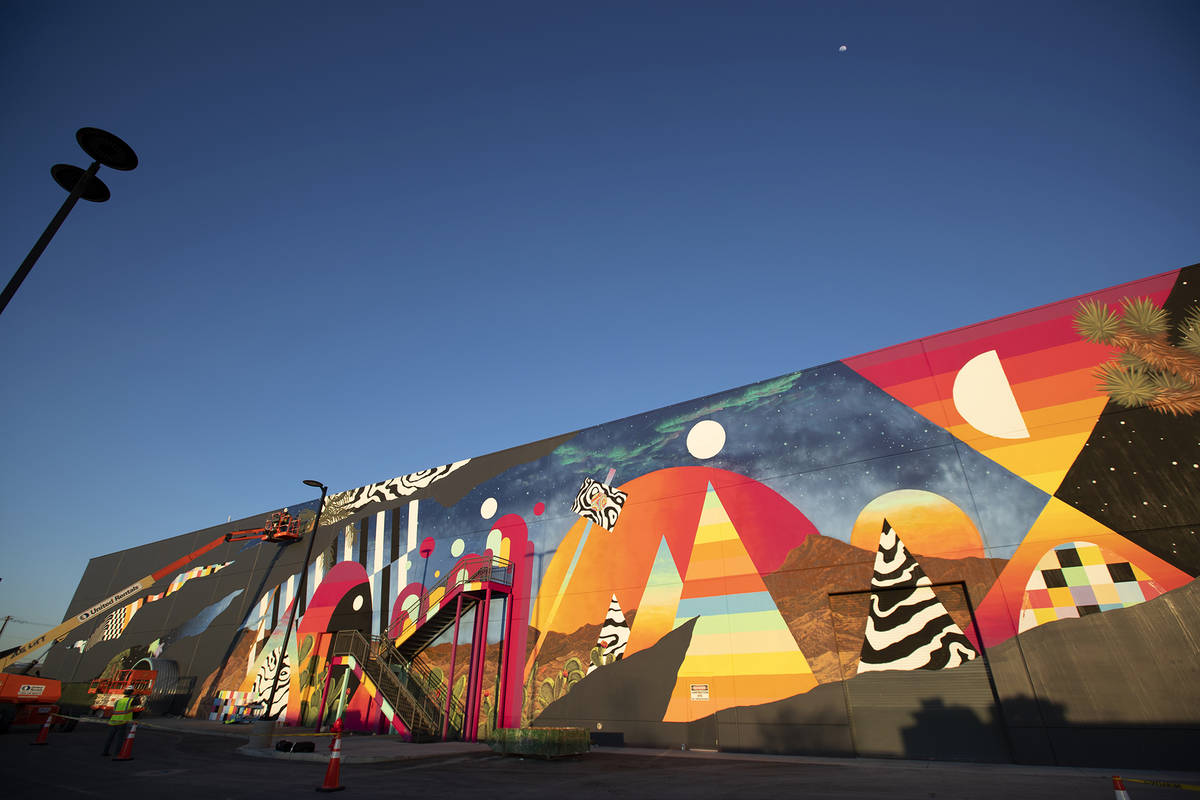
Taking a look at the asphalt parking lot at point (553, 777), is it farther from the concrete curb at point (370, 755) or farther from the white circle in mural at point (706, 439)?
the white circle in mural at point (706, 439)

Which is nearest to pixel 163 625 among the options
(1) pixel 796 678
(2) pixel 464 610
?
(2) pixel 464 610

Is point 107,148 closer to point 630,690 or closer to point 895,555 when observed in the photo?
point 630,690

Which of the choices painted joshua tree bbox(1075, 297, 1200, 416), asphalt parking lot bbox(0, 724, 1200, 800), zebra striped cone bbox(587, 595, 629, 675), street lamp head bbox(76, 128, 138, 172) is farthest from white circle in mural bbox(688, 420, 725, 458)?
street lamp head bbox(76, 128, 138, 172)

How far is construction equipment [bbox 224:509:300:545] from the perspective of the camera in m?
31.0

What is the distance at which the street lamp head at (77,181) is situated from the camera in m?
8.83

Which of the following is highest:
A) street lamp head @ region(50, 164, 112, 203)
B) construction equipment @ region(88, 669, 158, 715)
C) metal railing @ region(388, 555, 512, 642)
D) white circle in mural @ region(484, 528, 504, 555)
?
street lamp head @ region(50, 164, 112, 203)

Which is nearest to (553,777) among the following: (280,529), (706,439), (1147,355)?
(706,439)

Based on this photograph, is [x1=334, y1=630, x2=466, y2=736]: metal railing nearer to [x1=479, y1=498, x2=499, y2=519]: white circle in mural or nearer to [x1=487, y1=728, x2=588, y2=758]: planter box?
[x1=487, y1=728, x2=588, y2=758]: planter box

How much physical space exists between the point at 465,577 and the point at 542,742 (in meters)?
9.96

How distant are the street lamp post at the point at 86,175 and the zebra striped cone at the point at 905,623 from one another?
18.9 meters

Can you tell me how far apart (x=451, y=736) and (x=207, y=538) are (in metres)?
24.7

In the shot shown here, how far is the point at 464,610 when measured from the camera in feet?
75.6

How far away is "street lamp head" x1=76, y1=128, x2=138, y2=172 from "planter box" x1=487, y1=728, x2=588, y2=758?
15.1 metres

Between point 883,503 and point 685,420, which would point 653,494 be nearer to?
point 685,420
